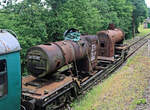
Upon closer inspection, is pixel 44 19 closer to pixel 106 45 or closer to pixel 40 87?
pixel 106 45

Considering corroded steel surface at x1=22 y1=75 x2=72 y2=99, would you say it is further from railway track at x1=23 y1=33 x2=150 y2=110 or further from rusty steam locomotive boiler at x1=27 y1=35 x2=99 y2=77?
rusty steam locomotive boiler at x1=27 y1=35 x2=99 y2=77

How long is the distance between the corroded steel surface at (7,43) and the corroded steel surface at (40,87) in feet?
6.97

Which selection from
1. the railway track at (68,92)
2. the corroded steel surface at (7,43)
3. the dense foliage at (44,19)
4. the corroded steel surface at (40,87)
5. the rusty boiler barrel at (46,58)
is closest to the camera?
the corroded steel surface at (7,43)

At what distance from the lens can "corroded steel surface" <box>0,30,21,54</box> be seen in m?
4.96

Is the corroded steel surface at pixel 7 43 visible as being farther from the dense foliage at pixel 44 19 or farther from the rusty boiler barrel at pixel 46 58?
the dense foliage at pixel 44 19

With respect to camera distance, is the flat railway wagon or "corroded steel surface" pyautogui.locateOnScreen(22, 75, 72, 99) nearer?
the flat railway wagon

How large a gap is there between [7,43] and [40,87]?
9.34 feet

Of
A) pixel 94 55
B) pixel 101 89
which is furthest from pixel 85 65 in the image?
pixel 101 89

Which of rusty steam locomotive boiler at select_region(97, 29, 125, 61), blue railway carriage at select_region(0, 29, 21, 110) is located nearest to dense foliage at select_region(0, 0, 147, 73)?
rusty steam locomotive boiler at select_region(97, 29, 125, 61)

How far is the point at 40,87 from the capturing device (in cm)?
745

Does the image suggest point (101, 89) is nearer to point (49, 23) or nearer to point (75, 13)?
point (49, 23)

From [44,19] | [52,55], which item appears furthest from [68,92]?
[44,19]

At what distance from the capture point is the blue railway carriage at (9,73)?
16.4 ft

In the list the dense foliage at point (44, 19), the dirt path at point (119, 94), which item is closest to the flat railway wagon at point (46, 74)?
the dirt path at point (119, 94)
